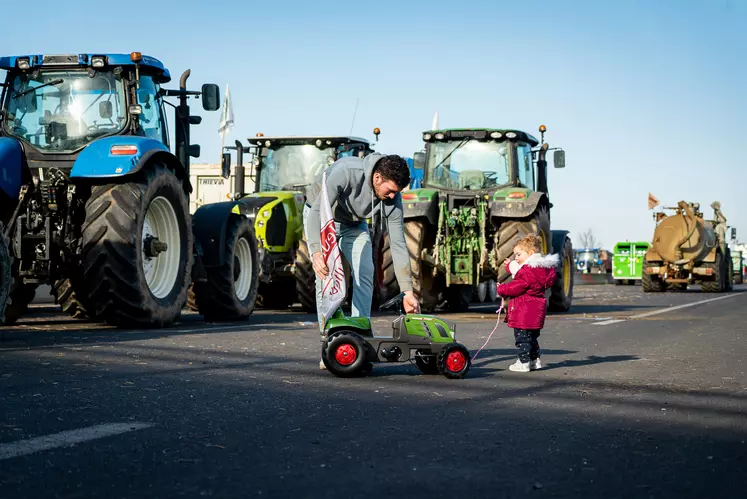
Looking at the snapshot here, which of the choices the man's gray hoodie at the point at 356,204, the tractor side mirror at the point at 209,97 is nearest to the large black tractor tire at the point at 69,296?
the tractor side mirror at the point at 209,97

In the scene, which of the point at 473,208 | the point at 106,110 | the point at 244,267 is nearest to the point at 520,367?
the point at 106,110

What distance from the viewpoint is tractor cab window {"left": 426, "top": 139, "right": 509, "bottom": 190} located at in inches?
718

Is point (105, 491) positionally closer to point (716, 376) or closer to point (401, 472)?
point (401, 472)

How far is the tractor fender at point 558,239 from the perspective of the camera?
787 inches

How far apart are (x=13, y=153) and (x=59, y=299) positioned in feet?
8.66

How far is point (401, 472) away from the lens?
4.08m

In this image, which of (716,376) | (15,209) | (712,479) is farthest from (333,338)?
(15,209)

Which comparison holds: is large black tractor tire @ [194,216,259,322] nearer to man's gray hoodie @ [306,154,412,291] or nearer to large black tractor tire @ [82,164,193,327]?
large black tractor tire @ [82,164,193,327]

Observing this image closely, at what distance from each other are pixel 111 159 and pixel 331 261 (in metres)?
4.68

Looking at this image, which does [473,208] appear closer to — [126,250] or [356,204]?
[126,250]

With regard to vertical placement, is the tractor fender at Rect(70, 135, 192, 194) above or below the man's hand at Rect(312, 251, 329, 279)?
above

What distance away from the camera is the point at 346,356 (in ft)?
24.0

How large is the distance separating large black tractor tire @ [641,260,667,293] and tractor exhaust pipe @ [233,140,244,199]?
2126cm

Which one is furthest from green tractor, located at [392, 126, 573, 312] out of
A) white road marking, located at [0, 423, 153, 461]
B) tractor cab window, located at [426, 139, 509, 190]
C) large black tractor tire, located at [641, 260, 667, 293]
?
large black tractor tire, located at [641, 260, 667, 293]
